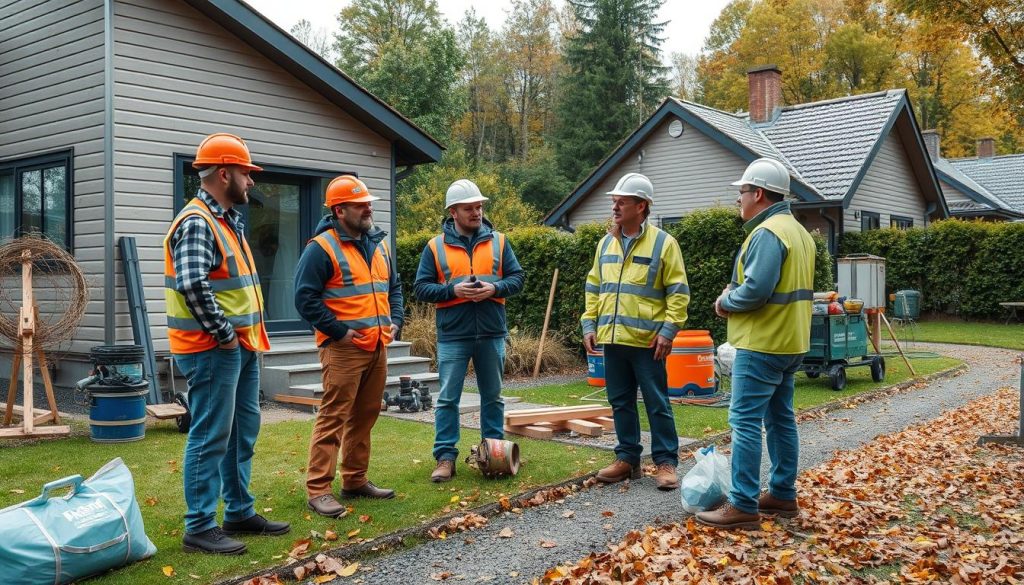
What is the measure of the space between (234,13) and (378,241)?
6446 millimetres


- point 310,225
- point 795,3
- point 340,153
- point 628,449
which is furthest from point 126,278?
point 795,3

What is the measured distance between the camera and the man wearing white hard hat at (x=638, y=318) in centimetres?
606

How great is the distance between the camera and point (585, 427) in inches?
315

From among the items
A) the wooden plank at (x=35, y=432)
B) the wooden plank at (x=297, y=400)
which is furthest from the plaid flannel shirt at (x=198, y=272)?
the wooden plank at (x=297, y=400)

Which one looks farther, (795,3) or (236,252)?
(795,3)

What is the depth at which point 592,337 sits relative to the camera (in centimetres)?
646

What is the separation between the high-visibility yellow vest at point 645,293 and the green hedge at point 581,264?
7092 millimetres

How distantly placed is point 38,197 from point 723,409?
346 inches

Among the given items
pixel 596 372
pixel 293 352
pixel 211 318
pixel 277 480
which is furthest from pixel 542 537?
pixel 596 372

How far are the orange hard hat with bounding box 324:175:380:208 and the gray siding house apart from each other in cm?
559

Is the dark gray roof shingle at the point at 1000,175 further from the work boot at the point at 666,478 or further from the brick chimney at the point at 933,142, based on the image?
the work boot at the point at 666,478

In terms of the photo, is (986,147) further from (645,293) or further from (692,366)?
(645,293)

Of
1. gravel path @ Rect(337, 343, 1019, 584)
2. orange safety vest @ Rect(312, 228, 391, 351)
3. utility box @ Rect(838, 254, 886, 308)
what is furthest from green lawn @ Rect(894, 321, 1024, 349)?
orange safety vest @ Rect(312, 228, 391, 351)

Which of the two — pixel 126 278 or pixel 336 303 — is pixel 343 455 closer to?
pixel 336 303
